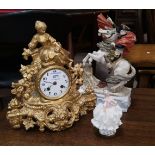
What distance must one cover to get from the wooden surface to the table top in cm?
77

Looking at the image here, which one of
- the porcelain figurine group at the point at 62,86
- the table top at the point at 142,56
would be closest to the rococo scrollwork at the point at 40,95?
the porcelain figurine group at the point at 62,86

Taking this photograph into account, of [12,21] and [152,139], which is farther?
[12,21]

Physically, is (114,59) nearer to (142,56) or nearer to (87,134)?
(87,134)

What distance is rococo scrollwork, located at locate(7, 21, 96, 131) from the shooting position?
0.97 meters

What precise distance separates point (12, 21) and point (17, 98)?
1.59 feet

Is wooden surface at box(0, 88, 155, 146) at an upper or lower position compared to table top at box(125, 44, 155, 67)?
lower

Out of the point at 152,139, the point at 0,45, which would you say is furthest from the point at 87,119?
the point at 0,45

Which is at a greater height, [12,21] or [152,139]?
[12,21]

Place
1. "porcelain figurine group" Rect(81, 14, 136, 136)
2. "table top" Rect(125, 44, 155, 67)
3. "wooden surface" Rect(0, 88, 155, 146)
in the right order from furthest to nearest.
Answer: "table top" Rect(125, 44, 155, 67) → "porcelain figurine group" Rect(81, 14, 136, 136) → "wooden surface" Rect(0, 88, 155, 146)

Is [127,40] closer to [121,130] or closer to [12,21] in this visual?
[121,130]

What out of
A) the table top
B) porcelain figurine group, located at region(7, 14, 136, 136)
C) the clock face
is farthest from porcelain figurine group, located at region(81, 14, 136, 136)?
the table top

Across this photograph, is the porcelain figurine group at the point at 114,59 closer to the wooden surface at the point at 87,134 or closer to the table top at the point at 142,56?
the wooden surface at the point at 87,134

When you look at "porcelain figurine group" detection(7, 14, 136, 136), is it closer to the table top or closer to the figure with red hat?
the figure with red hat

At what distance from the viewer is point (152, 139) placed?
3.09 ft
